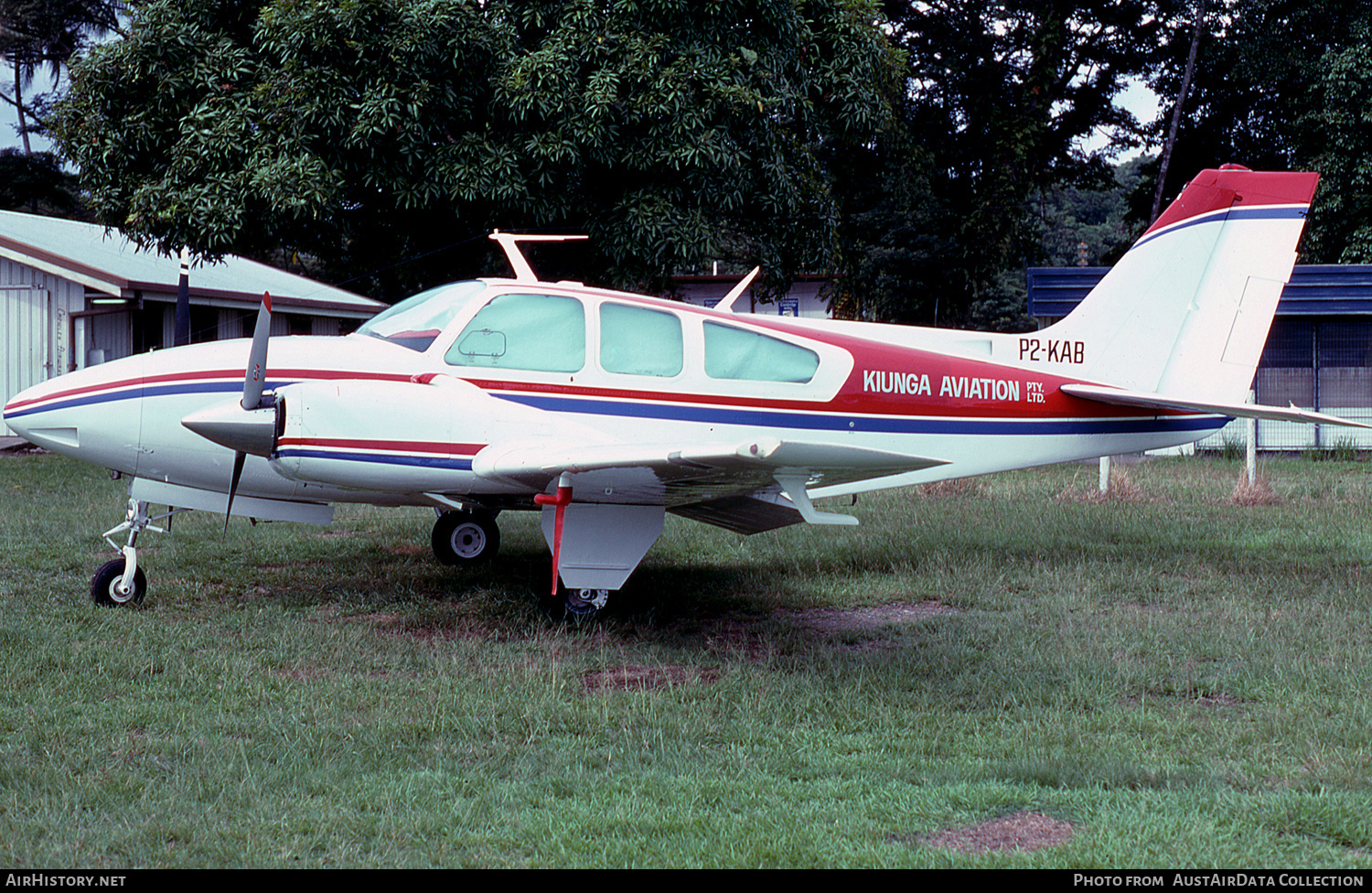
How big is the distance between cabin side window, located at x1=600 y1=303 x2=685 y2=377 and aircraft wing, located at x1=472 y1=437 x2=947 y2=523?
84cm

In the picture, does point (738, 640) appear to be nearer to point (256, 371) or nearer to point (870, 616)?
point (870, 616)

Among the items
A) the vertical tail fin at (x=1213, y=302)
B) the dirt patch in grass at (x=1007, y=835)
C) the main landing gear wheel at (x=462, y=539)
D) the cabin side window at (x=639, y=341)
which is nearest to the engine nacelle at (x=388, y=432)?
the cabin side window at (x=639, y=341)

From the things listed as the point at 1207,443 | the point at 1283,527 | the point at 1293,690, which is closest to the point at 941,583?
the point at 1293,690

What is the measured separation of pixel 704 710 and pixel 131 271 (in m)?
18.1

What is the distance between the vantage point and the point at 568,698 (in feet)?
17.2

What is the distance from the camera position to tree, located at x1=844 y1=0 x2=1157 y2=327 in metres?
23.2

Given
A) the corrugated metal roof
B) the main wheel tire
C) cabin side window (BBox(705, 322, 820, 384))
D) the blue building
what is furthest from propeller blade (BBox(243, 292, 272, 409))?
the blue building

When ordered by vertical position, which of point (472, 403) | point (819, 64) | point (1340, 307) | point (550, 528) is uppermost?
point (819, 64)

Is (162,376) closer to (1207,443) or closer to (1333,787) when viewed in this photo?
(1333,787)

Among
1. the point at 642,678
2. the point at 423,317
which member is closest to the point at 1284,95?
the point at 423,317

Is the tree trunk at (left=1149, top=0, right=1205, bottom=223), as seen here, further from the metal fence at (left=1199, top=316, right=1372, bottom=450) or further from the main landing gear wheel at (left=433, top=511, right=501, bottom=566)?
the main landing gear wheel at (left=433, top=511, right=501, bottom=566)

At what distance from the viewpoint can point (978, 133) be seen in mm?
24672

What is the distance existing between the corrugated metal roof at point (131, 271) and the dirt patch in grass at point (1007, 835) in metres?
15.5
